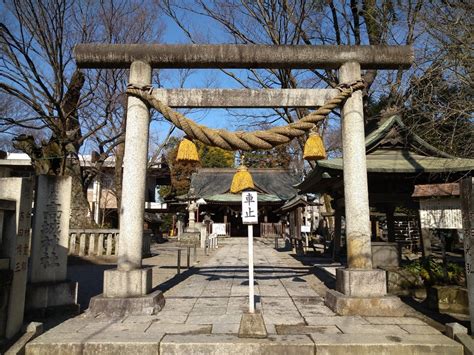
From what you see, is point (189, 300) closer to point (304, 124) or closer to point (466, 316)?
point (304, 124)

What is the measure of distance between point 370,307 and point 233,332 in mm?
2407

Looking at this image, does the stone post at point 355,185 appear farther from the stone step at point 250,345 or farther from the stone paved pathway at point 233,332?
the stone step at point 250,345

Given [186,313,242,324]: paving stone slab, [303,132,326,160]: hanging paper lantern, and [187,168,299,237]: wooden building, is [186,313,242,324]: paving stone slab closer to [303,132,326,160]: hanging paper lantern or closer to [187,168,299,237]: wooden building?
[303,132,326,160]: hanging paper lantern

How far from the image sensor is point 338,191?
1077cm

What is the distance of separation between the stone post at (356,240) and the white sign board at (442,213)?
166 cm

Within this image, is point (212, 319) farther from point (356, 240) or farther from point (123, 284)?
point (356, 240)

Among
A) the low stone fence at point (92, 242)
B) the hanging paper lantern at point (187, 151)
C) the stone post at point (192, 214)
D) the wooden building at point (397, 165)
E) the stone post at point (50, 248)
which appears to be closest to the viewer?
the stone post at point (50, 248)

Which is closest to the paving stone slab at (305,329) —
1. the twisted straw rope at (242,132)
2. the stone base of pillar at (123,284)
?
the stone base of pillar at (123,284)

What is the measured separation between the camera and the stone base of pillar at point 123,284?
557 centimetres

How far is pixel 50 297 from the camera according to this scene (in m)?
5.56

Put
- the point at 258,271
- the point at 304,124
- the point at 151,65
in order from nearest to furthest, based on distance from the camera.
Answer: the point at 304,124 → the point at 151,65 → the point at 258,271

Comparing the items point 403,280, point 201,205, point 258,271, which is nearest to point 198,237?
point 201,205

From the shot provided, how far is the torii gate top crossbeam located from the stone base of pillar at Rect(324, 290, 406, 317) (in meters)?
4.33

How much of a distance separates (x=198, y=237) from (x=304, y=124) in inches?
790
